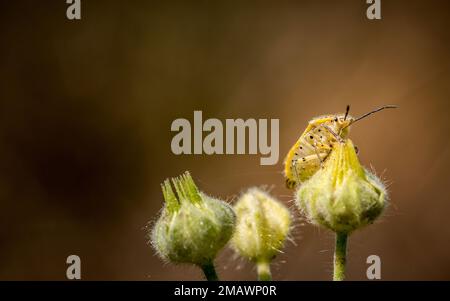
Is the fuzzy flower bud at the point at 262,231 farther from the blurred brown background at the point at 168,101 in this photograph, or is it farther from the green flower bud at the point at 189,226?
the blurred brown background at the point at 168,101

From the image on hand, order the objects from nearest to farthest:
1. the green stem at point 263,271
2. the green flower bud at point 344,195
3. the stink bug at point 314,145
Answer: the green flower bud at point 344,195 < the stink bug at point 314,145 < the green stem at point 263,271

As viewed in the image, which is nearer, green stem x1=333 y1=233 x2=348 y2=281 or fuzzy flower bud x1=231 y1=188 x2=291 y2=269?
green stem x1=333 y1=233 x2=348 y2=281

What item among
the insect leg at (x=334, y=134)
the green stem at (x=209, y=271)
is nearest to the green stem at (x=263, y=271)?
the green stem at (x=209, y=271)

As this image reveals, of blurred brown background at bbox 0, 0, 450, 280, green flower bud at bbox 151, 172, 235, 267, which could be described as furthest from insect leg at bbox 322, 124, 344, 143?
blurred brown background at bbox 0, 0, 450, 280

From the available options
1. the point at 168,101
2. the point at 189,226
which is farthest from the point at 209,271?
the point at 168,101

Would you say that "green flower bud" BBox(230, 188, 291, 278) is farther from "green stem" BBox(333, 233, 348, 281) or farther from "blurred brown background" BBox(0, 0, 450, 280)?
"blurred brown background" BBox(0, 0, 450, 280)

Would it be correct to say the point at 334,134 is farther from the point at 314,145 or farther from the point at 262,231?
the point at 262,231

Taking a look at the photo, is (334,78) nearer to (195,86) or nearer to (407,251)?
(195,86)
